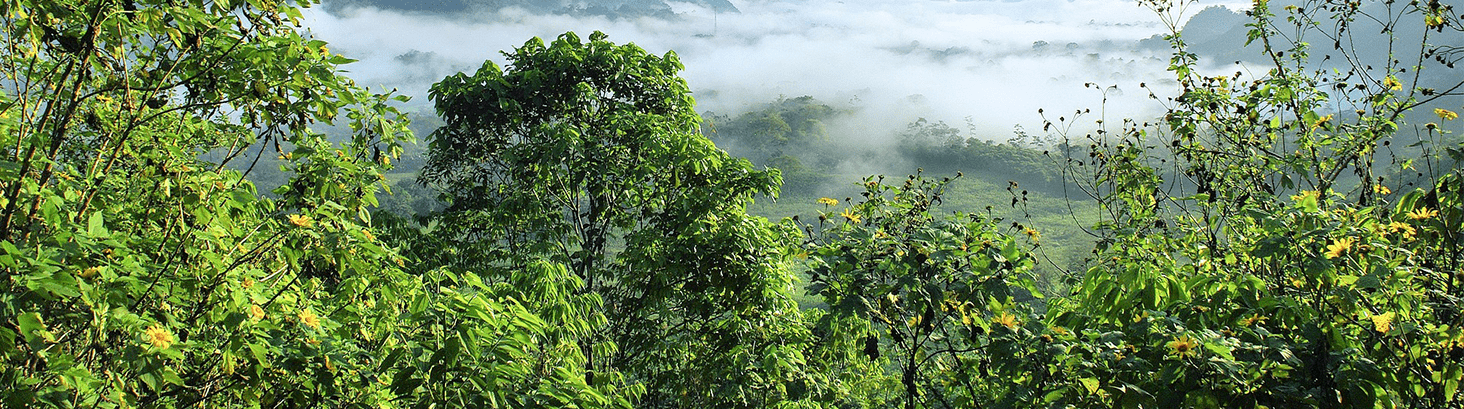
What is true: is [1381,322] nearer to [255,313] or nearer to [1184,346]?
[1184,346]

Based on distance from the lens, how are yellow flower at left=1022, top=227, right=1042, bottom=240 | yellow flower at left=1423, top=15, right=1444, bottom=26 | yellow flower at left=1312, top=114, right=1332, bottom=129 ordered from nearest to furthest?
yellow flower at left=1022, top=227, right=1042, bottom=240 < yellow flower at left=1423, top=15, right=1444, bottom=26 < yellow flower at left=1312, top=114, right=1332, bottom=129

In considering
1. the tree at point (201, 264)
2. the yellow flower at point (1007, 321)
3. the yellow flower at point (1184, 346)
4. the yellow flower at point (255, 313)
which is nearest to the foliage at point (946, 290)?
the yellow flower at point (1007, 321)

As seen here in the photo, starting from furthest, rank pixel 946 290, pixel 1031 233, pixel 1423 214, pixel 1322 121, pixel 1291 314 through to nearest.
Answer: pixel 1322 121
pixel 1031 233
pixel 946 290
pixel 1423 214
pixel 1291 314

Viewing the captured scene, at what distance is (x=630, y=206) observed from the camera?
7.98m

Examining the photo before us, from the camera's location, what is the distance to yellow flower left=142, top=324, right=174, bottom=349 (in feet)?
6.96

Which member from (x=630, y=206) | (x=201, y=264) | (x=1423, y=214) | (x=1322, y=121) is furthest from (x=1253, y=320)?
(x=630, y=206)

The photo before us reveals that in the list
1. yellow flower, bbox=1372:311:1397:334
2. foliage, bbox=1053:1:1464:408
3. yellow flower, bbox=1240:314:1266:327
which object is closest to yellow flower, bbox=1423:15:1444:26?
foliage, bbox=1053:1:1464:408

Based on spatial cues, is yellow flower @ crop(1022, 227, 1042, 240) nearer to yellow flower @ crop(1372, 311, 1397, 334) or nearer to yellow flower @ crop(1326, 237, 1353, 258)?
yellow flower @ crop(1326, 237, 1353, 258)

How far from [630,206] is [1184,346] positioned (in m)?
6.20

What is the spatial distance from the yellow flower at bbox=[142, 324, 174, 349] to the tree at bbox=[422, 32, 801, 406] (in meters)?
3.49

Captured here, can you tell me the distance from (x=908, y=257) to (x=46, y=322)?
3.22m

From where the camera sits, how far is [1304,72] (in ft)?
17.9

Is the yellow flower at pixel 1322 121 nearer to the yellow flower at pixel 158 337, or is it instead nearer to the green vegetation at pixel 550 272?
the green vegetation at pixel 550 272

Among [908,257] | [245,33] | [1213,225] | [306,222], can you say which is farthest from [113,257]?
[1213,225]
